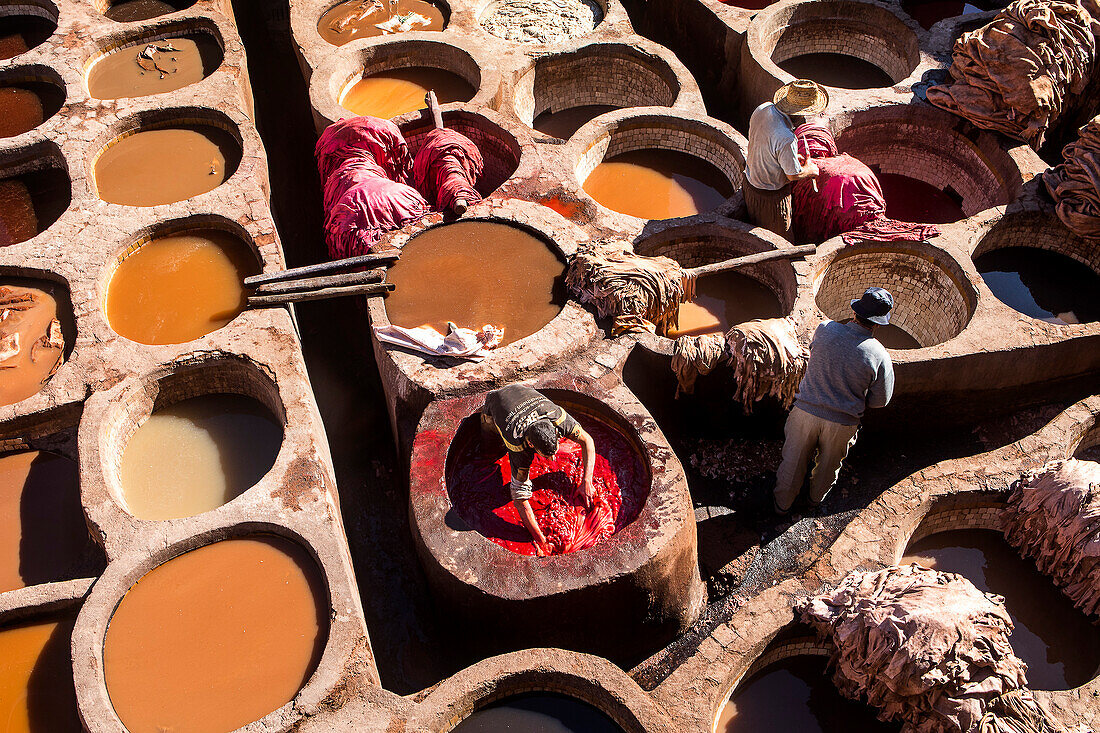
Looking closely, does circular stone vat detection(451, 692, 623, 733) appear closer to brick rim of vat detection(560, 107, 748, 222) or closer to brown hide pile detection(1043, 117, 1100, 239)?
brick rim of vat detection(560, 107, 748, 222)

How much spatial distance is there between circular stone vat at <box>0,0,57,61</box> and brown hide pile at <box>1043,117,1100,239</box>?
1067 cm

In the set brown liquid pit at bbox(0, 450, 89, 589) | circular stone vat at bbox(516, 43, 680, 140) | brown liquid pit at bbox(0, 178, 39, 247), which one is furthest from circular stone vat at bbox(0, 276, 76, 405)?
circular stone vat at bbox(516, 43, 680, 140)

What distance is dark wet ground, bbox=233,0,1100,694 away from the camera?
18.5 feet

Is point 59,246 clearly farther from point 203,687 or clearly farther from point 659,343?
point 659,343

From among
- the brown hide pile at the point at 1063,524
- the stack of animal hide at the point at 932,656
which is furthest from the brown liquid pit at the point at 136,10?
the brown hide pile at the point at 1063,524

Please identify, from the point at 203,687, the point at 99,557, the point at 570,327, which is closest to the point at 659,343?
the point at 570,327

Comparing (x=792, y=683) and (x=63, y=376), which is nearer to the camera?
(x=792, y=683)

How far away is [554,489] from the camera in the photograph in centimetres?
538

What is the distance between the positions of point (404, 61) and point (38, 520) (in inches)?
232

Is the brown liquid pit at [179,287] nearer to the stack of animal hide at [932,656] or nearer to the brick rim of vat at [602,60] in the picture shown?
the brick rim of vat at [602,60]

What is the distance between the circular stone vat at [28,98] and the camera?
8695 millimetres

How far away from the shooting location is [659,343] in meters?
6.10

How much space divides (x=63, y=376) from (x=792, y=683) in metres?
5.22

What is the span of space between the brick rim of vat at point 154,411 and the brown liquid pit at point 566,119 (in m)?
4.65
